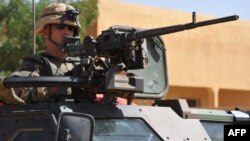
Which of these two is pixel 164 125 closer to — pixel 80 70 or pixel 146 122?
pixel 146 122

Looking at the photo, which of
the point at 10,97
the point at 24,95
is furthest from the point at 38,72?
the point at 10,97

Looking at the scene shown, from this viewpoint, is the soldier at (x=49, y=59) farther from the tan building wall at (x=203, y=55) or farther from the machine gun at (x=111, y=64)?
the tan building wall at (x=203, y=55)

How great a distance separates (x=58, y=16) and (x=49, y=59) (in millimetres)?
357

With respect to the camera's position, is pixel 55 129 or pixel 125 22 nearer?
pixel 55 129

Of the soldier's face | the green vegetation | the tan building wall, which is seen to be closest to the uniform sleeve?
the soldier's face

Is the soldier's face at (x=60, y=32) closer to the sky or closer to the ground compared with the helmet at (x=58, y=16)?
closer to the ground

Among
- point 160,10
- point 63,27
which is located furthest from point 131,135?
point 160,10

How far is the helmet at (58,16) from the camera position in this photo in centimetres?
577

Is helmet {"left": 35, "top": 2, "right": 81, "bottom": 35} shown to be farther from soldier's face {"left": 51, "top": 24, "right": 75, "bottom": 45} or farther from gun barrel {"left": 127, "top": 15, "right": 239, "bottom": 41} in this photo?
gun barrel {"left": 127, "top": 15, "right": 239, "bottom": 41}

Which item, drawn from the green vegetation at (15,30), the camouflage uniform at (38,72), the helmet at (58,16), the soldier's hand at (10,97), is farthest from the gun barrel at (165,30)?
the green vegetation at (15,30)

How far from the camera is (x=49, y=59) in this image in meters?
5.69

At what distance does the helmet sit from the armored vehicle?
0.57m

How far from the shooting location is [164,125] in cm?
504

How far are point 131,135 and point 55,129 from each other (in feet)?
1.77
